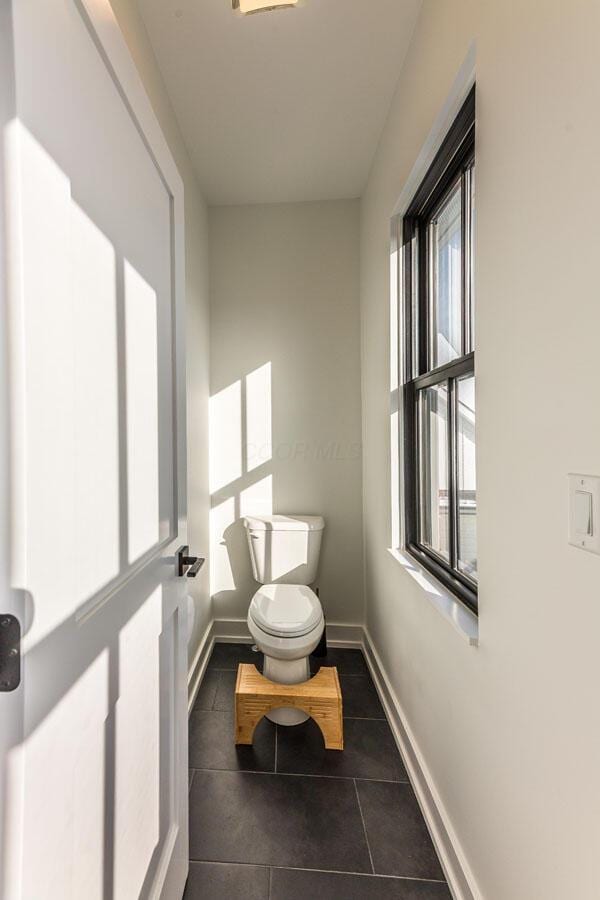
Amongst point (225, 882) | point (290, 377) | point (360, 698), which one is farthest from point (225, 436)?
point (225, 882)

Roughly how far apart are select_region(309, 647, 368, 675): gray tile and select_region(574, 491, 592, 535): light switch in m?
1.80

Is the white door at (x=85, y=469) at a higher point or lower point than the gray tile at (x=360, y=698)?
higher

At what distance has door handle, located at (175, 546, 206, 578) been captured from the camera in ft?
3.56

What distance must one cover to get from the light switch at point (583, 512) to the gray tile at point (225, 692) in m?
1.77

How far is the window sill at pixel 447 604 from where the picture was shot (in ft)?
3.50

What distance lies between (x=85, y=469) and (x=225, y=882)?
1274 millimetres

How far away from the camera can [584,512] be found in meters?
0.66

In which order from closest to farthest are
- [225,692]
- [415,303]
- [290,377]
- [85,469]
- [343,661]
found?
1. [85,469]
2. [415,303]
3. [225,692]
4. [343,661]
5. [290,377]

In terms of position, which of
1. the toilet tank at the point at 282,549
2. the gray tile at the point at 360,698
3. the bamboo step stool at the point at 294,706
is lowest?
the gray tile at the point at 360,698

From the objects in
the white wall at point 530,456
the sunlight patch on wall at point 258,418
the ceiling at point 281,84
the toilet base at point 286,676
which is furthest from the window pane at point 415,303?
the toilet base at point 286,676

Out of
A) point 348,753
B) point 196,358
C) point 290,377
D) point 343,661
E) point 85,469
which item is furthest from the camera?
point 290,377

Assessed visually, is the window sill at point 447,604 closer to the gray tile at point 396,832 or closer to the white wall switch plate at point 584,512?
the white wall switch plate at point 584,512

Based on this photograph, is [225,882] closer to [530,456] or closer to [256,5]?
[530,456]

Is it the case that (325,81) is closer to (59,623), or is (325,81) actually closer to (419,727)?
(59,623)
